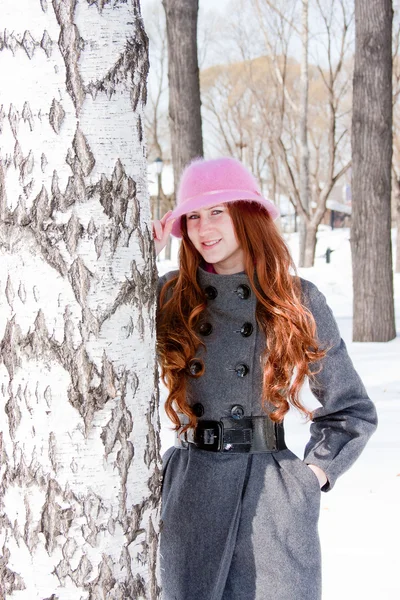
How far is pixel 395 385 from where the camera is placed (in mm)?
6488

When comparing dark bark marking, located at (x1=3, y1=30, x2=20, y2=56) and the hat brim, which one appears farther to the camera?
the hat brim

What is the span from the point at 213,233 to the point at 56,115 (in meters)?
0.85

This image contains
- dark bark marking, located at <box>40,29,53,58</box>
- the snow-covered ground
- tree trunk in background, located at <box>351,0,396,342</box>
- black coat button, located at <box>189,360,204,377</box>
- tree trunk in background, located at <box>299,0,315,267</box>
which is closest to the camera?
dark bark marking, located at <box>40,29,53,58</box>

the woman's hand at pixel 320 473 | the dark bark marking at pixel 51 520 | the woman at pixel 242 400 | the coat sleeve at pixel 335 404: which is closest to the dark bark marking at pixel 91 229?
the dark bark marking at pixel 51 520

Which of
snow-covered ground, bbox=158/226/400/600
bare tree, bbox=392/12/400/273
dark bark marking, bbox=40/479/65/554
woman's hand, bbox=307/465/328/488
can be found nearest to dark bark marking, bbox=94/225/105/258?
dark bark marking, bbox=40/479/65/554

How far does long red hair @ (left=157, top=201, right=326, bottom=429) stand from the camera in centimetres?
216

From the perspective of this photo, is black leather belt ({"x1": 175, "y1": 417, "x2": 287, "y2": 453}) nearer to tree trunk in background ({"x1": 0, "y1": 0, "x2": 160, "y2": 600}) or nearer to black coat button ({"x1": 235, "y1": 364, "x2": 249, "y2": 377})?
black coat button ({"x1": 235, "y1": 364, "x2": 249, "y2": 377})

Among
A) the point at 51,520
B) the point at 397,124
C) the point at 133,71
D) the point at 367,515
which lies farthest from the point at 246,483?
the point at 397,124

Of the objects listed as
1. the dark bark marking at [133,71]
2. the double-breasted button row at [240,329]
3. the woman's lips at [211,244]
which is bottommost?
the double-breasted button row at [240,329]

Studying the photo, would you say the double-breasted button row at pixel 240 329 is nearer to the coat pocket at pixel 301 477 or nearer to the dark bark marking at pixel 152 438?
the coat pocket at pixel 301 477

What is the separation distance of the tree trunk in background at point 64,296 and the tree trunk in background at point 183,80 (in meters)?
6.52

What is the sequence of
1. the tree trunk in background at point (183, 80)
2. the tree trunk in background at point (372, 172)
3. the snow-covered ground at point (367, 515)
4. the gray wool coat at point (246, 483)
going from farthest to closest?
the tree trunk in background at point (372, 172) < the tree trunk in background at point (183, 80) < the snow-covered ground at point (367, 515) < the gray wool coat at point (246, 483)

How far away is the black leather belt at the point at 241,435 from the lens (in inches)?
85.0

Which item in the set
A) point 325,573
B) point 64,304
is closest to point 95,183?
point 64,304
